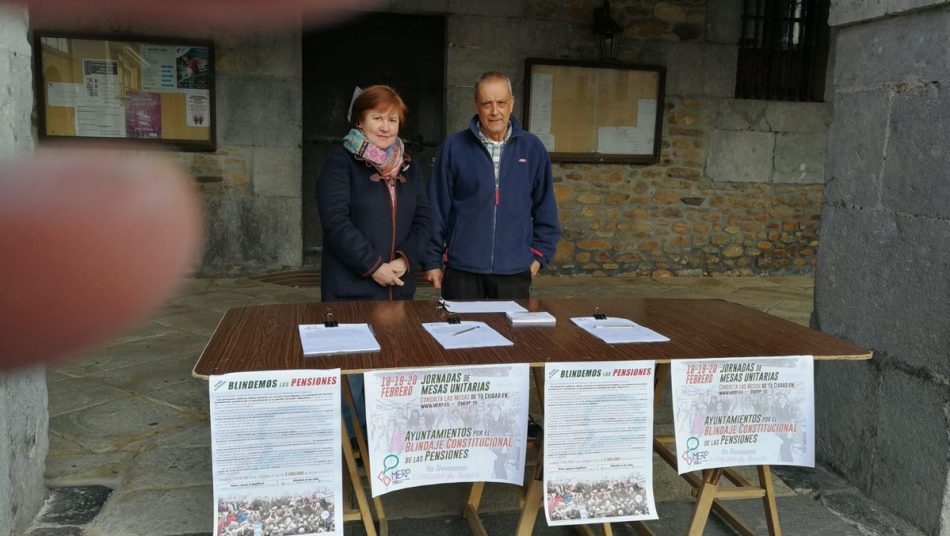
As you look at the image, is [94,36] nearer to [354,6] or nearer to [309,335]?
[354,6]

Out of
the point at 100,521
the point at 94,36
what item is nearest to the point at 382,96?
the point at 100,521

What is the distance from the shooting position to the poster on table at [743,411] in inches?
91.2

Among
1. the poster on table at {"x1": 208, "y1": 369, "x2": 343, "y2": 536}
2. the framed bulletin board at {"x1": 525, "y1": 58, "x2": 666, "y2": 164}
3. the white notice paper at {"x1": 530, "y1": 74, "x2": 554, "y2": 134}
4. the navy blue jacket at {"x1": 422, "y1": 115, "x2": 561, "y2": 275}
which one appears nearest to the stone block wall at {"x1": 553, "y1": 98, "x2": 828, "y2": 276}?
the framed bulletin board at {"x1": 525, "y1": 58, "x2": 666, "y2": 164}

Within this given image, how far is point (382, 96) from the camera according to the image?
301 centimetres

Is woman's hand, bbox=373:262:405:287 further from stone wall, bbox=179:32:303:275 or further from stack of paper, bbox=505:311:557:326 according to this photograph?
stone wall, bbox=179:32:303:275

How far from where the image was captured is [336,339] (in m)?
2.29

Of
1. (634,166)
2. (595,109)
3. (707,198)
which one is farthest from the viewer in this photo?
(707,198)

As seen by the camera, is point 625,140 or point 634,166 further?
point 634,166

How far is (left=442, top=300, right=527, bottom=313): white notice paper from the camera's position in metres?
2.82

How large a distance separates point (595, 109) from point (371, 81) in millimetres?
1984

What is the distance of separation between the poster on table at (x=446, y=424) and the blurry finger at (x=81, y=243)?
1827mm

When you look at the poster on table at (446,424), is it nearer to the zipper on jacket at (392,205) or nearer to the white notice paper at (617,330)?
the white notice paper at (617,330)

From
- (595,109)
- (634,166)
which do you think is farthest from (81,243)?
(634,166)

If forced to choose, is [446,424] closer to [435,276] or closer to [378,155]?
[378,155]
